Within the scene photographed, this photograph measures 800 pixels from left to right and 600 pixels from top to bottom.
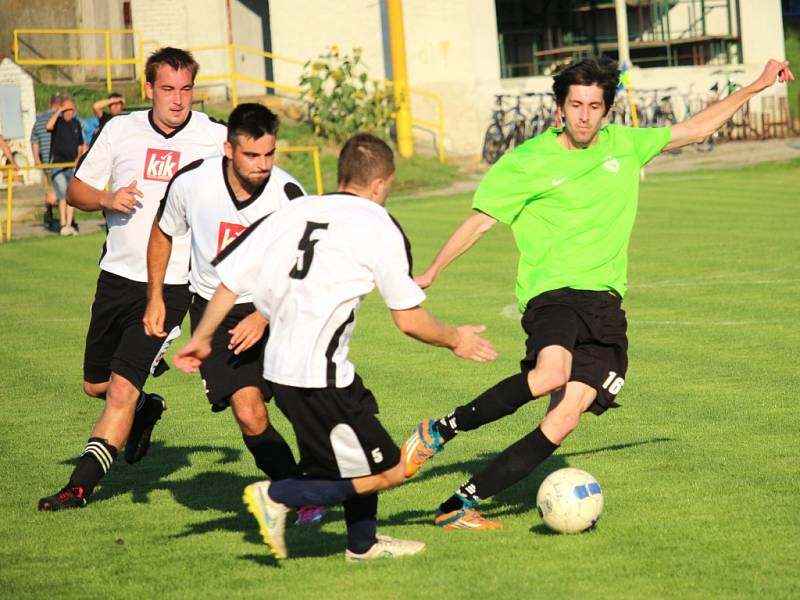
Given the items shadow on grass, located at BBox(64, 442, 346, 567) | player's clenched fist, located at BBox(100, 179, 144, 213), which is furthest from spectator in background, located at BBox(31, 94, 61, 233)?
player's clenched fist, located at BBox(100, 179, 144, 213)

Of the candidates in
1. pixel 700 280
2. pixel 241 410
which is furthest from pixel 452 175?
pixel 241 410

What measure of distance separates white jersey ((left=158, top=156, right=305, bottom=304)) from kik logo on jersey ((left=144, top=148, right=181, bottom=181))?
75 cm

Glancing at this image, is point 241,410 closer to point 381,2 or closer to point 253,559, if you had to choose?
point 253,559

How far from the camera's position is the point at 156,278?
6.80m

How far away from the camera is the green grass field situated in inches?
211

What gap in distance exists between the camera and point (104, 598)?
5262mm

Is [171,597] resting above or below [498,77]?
below

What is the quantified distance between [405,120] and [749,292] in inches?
888

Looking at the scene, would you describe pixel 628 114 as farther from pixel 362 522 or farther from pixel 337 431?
pixel 337 431

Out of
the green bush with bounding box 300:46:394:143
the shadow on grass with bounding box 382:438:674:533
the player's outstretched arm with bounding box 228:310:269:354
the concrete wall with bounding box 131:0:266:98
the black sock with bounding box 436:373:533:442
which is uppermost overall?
the concrete wall with bounding box 131:0:266:98

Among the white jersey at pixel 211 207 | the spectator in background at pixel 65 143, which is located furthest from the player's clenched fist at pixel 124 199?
Result: the spectator in background at pixel 65 143

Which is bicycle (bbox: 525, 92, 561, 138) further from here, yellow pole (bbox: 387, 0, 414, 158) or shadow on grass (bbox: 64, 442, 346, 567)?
shadow on grass (bbox: 64, 442, 346, 567)

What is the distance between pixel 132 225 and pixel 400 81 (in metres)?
28.7

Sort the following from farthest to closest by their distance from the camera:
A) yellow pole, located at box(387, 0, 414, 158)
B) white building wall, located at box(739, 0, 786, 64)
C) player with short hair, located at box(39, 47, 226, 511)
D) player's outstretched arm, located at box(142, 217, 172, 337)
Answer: white building wall, located at box(739, 0, 786, 64), yellow pole, located at box(387, 0, 414, 158), player with short hair, located at box(39, 47, 226, 511), player's outstretched arm, located at box(142, 217, 172, 337)
